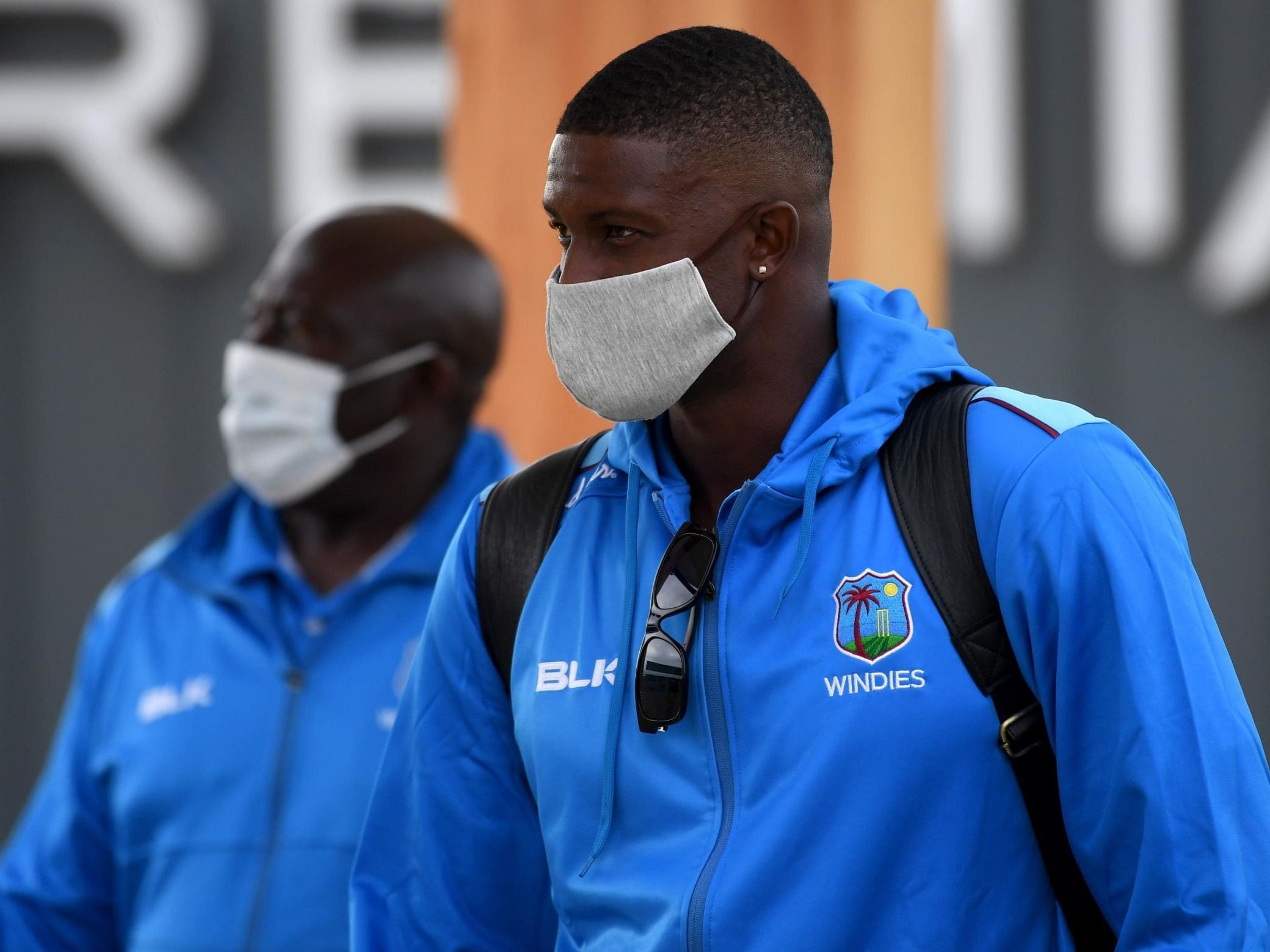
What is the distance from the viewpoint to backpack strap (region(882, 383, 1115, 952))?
1.55m

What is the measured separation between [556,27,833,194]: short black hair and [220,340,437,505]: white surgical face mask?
4.13ft

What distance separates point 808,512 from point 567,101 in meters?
2.17

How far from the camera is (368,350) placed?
2932 millimetres

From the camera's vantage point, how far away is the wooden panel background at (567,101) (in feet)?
Answer: 11.2

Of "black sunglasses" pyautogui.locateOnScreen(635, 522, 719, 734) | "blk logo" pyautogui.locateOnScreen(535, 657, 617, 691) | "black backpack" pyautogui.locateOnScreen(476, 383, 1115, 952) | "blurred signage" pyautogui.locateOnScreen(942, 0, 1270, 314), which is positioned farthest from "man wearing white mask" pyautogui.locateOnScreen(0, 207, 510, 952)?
"blurred signage" pyautogui.locateOnScreen(942, 0, 1270, 314)

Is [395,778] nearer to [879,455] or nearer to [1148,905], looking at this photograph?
[879,455]

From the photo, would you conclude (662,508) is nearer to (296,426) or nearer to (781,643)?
(781,643)

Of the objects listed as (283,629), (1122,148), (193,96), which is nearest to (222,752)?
(283,629)

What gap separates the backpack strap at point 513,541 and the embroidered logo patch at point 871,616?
0.41m

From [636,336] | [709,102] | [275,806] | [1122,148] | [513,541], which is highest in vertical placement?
[709,102]

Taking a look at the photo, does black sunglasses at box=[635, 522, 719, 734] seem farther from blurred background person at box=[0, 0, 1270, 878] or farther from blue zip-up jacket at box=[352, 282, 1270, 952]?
blurred background person at box=[0, 0, 1270, 878]

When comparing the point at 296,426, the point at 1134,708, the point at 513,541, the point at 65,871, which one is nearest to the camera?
the point at 1134,708

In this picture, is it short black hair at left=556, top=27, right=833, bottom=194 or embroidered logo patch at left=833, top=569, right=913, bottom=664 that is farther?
short black hair at left=556, top=27, right=833, bottom=194

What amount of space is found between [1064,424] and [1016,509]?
0.12 meters
